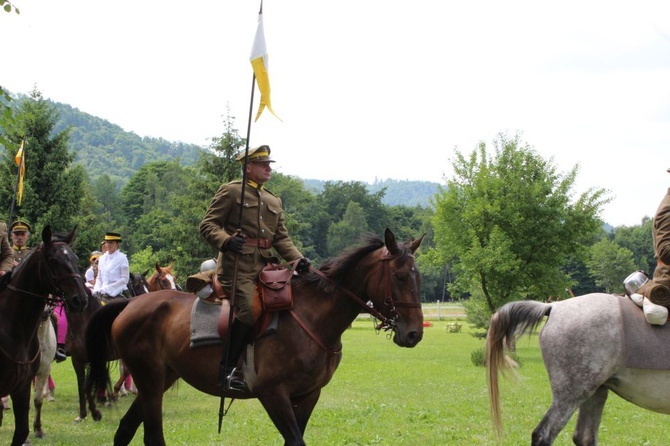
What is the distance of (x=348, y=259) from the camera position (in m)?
7.49

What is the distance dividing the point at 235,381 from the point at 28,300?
10.3 ft

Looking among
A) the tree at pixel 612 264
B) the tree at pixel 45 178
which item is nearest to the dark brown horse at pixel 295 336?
the tree at pixel 45 178

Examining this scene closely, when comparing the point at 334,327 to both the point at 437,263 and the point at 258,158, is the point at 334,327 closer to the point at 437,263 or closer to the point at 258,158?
the point at 258,158

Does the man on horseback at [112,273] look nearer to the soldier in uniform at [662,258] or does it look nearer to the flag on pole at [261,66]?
the flag on pole at [261,66]

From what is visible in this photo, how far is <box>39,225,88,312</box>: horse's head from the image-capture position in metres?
8.53

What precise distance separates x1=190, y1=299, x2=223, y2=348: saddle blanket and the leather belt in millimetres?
750

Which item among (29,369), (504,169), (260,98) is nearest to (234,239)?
(260,98)

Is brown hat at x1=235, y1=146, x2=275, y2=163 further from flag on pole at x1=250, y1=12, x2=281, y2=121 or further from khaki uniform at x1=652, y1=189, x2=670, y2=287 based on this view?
khaki uniform at x1=652, y1=189, x2=670, y2=287

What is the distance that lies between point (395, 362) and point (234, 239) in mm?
20307

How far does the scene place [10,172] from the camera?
35.9 meters

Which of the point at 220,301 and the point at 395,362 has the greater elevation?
the point at 220,301

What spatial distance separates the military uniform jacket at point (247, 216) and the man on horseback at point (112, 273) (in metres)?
6.75

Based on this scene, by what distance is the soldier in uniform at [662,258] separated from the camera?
785 cm

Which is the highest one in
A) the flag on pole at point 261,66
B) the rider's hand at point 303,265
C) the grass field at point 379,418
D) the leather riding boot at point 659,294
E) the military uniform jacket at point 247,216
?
the flag on pole at point 261,66
